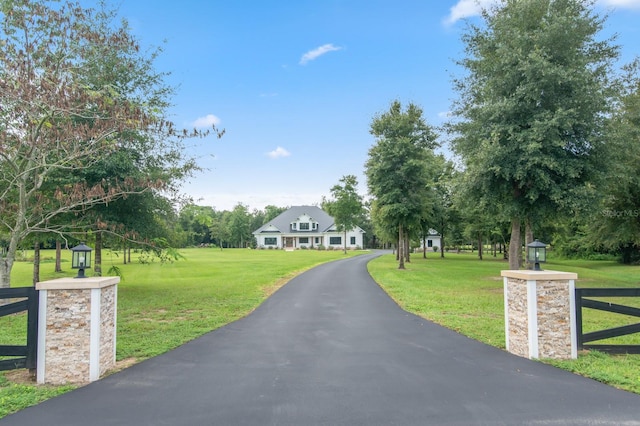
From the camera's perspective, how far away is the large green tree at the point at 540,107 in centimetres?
1238

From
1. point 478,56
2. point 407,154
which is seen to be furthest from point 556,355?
point 407,154

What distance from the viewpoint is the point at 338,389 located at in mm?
4602

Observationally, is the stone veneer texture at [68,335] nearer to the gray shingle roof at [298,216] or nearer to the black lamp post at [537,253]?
the black lamp post at [537,253]

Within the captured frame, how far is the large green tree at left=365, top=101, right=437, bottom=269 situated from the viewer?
72.8ft

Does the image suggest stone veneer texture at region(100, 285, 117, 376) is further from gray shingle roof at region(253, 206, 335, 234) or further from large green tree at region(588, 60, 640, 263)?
gray shingle roof at region(253, 206, 335, 234)

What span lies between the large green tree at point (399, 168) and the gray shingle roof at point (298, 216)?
135 ft

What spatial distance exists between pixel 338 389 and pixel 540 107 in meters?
12.8

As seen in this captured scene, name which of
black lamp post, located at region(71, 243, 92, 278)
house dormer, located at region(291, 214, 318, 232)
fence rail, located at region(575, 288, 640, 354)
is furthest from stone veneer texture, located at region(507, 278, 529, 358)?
house dormer, located at region(291, 214, 318, 232)

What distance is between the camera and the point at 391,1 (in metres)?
14.2

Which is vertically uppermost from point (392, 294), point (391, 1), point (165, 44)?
point (391, 1)

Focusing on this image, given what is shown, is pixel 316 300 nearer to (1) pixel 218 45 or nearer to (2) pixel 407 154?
(1) pixel 218 45

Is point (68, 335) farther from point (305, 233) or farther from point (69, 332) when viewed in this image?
point (305, 233)

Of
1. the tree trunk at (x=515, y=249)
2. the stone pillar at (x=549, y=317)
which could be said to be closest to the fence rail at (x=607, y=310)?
the stone pillar at (x=549, y=317)

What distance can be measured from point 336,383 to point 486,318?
5.59 m
